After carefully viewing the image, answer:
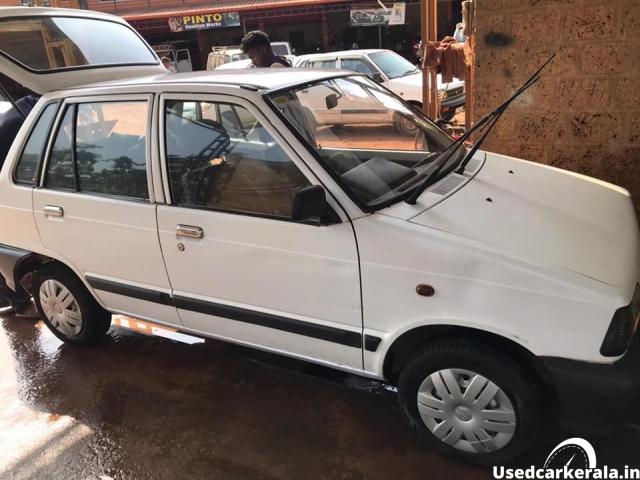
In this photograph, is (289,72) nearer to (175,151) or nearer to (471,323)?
(175,151)

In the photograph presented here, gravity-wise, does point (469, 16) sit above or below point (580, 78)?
above

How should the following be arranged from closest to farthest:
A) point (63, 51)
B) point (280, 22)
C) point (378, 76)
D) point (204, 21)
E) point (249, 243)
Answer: point (249, 243)
point (63, 51)
point (378, 76)
point (204, 21)
point (280, 22)

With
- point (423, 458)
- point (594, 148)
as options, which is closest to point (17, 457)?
point (423, 458)

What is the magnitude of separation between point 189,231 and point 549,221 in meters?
1.76

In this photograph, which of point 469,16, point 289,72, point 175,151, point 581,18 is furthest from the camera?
point 469,16

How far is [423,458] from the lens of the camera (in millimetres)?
2580

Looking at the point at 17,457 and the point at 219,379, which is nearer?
the point at 17,457

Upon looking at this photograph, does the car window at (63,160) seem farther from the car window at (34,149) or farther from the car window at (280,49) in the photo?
the car window at (280,49)

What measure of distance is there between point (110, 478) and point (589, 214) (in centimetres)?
270

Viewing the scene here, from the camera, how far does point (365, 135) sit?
3.33m

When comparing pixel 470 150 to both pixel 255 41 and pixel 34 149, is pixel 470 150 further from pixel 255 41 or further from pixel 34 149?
pixel 255 41

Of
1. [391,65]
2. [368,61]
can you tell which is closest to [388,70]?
[391,65]

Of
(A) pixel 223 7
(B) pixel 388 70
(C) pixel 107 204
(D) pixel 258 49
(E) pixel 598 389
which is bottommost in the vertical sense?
(E) pixel 598 389

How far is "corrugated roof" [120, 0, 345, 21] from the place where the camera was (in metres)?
22.4
